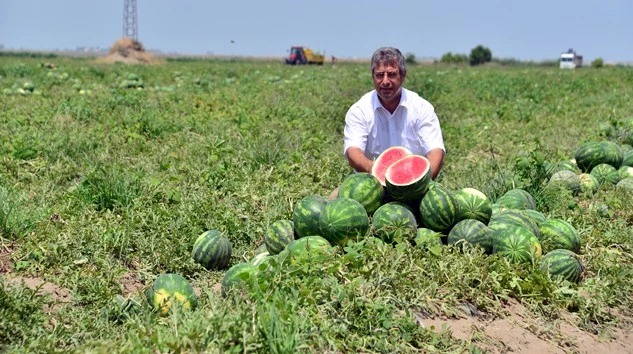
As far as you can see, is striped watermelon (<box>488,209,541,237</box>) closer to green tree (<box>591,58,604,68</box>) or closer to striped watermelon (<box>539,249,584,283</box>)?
striped watermelon (<box>539,249,584,283</box>)

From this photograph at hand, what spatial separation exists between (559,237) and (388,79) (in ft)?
6.43

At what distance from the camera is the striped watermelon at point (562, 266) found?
4.54m

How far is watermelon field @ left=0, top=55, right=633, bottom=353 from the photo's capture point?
3.50 meters

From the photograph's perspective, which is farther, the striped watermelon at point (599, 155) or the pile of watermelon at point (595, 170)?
the striped watermelon at point (599, 155)

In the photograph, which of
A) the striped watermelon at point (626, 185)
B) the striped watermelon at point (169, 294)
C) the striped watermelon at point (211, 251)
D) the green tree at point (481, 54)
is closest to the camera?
the striped watermelon at point (169, 294)

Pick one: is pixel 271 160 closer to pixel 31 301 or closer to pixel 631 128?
pixel 31 301

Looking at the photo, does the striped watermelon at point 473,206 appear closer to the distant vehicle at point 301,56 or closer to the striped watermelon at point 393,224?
the striped watermelon at point 393,224

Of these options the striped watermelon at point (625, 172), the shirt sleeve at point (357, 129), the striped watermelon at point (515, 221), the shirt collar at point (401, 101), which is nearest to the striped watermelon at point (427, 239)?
the striped watermelon at point (515, 221)

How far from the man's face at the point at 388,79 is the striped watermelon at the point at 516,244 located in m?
1.61

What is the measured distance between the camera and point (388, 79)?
5645 millimetres

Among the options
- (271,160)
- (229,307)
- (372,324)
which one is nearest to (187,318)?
(229,307)

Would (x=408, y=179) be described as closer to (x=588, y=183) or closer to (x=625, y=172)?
(x=588, y=183)

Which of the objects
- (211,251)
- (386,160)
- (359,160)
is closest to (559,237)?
(386,160)

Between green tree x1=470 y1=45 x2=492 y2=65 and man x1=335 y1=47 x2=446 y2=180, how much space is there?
81510mm
